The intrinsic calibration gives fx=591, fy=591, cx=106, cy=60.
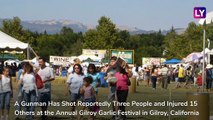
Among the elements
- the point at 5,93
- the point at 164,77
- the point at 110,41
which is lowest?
the point at 164,77

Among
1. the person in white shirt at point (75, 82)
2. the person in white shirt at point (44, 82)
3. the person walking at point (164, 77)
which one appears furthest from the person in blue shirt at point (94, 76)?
the person walking at point (164, 77)

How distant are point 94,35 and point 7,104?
76.8 meters

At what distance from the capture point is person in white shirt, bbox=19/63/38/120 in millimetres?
15836

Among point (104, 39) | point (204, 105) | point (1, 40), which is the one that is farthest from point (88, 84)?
point (104, 39)

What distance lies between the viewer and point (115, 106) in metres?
17.0

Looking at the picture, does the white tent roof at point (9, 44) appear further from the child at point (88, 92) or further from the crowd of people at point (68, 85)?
the child at point (88, 92)

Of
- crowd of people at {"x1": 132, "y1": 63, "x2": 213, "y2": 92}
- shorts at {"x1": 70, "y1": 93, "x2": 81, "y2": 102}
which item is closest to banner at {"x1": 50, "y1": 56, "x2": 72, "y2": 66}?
crowd of people at {"x1": 132, "y1": 63, "x2": 213, "y2": 92}

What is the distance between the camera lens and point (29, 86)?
15.9m

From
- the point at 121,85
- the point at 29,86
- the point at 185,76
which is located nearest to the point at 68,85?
the point at 29,86

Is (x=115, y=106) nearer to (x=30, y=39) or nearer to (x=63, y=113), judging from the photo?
(x=63, y=113)

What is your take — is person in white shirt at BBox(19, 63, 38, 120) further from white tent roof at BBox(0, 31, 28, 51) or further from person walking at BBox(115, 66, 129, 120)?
white tent roof at BBox(0, 31, 28, 51)

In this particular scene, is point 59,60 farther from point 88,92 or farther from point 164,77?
point 88,92

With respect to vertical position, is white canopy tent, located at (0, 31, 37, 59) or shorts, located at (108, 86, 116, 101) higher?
white canopy tent, located at (0, 31, 37, 59)

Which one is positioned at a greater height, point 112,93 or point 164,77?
point 112,93
